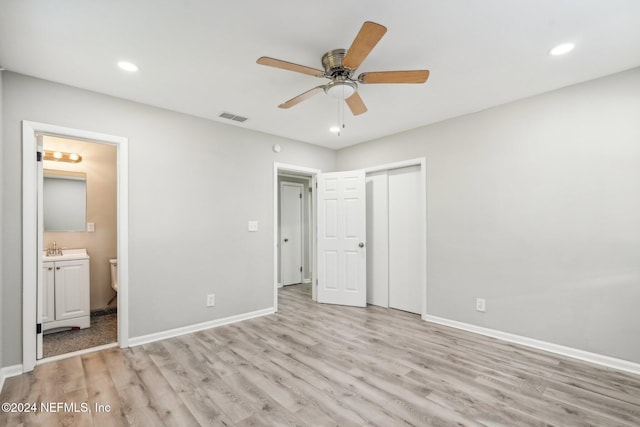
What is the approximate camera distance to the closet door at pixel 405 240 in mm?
4082

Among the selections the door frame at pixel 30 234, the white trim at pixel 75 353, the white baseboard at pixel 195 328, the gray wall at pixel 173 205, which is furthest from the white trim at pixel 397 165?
the white trim at pixel 75 353

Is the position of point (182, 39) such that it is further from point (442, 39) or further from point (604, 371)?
point (604, 371)

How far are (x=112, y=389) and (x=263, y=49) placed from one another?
283 centimetres

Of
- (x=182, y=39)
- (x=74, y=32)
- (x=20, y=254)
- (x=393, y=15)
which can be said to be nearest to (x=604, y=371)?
(x=393, y=15)

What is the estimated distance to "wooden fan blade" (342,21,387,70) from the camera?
5.08 feet

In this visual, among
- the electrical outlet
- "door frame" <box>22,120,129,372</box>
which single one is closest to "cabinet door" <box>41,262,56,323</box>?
"door frame" <box>22,120,129,372</box>

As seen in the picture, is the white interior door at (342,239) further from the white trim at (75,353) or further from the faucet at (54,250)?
the faucet at (54,250)

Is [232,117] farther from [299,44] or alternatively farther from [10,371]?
[10,371]

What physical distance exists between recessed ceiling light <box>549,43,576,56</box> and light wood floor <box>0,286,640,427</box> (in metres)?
2.57

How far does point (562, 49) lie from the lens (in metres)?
2.21

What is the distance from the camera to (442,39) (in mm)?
2078

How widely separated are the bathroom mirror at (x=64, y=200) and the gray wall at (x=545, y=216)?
4.71 m

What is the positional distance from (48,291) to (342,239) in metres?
3.73

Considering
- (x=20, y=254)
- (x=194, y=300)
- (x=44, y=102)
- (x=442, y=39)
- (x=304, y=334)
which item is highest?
(x=442, y=39)
